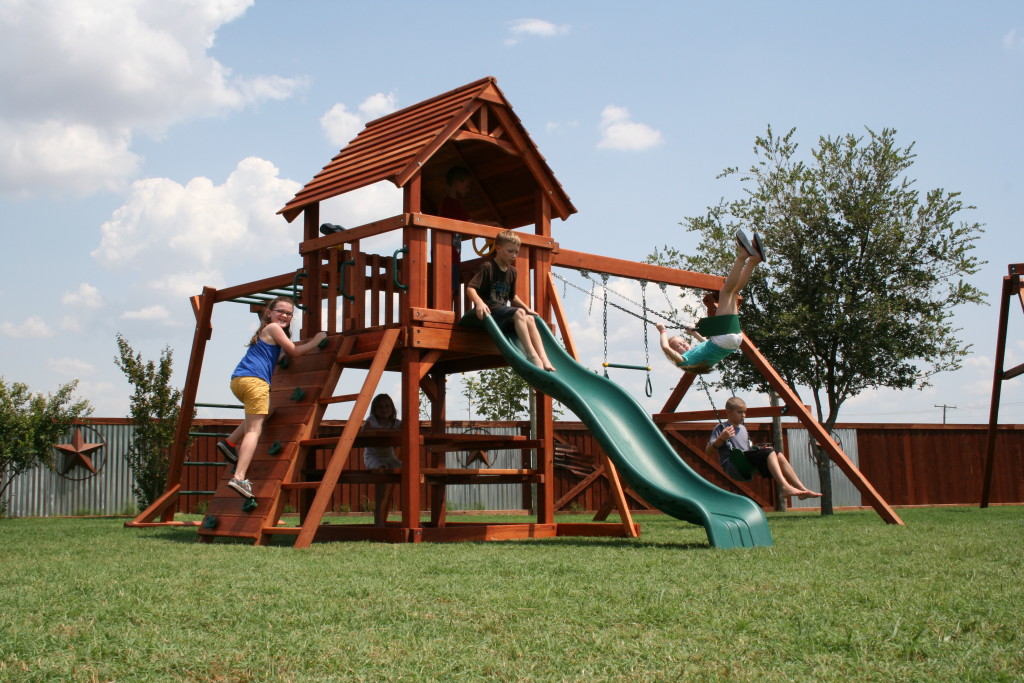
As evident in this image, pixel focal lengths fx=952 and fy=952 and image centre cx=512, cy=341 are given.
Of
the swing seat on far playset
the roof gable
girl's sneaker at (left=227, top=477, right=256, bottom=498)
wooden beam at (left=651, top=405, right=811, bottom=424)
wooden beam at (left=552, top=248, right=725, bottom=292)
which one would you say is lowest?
girl's sneaker at (left=227, top=477, right=256, bottom=498)

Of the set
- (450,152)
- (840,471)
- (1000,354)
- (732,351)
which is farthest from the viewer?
(840,471)

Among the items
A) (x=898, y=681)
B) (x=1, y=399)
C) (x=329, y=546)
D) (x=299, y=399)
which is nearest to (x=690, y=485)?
(x=329, y=546)

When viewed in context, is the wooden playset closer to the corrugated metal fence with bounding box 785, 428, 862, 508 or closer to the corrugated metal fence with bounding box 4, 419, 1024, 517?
the corrugated metal fence with bounding box 4, 419, 1024, 517

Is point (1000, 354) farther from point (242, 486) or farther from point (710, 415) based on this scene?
point (242, 486)

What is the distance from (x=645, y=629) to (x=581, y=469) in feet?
48.1

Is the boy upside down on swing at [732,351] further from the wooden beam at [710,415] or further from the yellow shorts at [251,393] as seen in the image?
the yellow shorts at [251,393]

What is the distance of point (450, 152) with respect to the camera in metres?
10.6

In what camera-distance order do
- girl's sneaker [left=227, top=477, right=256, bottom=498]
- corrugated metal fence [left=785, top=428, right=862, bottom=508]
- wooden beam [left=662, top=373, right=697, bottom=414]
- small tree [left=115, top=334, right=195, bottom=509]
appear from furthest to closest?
corrugated metal fence [left=785, top=428, right=862, bottom=508], small tree [left=115, top=334, right=195, bottom=509], wooden beam [left=662, top=373, right=697, bottom=414], girl's sneaker [left=227, top=477, right=256, bottom=498]

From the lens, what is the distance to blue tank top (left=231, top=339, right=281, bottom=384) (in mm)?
7910

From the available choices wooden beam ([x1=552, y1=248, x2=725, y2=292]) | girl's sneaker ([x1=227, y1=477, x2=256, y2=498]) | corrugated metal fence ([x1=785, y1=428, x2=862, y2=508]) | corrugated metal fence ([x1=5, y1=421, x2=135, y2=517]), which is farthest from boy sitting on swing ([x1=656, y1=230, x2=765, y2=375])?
corrugated metal fence ([x1=5, y1=421, x2=135, y2=517])

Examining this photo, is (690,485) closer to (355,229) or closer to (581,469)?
(355,229)

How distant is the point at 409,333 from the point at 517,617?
185 inches

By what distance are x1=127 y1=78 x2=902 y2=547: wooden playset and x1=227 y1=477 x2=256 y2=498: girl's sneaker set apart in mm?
124

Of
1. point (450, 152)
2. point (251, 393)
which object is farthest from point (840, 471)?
point (251, 393)
